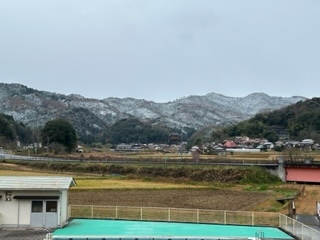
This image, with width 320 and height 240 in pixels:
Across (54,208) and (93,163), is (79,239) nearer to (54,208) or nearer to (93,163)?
(54,208)

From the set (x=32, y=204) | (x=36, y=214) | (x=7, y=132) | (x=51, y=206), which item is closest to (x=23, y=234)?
(x=36, y=214)

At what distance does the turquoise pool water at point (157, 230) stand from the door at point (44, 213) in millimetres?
876

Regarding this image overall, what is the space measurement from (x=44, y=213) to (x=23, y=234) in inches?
93.7

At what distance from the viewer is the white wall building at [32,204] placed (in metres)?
23.7

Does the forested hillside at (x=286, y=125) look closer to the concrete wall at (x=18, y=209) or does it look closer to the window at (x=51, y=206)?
the window at (x=51, y=206)

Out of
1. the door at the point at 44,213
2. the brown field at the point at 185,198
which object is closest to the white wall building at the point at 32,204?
the door at the point at 44,213

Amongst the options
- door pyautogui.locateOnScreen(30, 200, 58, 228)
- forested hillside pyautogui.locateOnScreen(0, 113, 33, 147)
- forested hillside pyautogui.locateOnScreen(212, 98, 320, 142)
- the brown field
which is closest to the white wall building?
door pyautogui.locateOnScreen(30, 200, 58, 228)

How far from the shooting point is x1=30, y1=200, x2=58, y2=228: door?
23781 mm

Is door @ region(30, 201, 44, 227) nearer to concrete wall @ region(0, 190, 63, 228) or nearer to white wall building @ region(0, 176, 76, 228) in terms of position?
white wall building @ region(0, 176, 76, 228)

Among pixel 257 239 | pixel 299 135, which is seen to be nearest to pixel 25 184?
pixel 257 239

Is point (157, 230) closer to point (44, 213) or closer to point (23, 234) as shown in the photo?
point (44, 213)

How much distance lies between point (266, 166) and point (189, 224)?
37.7 metres

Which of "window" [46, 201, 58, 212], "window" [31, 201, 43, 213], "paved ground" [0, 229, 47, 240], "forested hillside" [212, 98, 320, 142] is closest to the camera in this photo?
"paved ground" [0, 229, 47, 240]

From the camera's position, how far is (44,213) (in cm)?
2400
